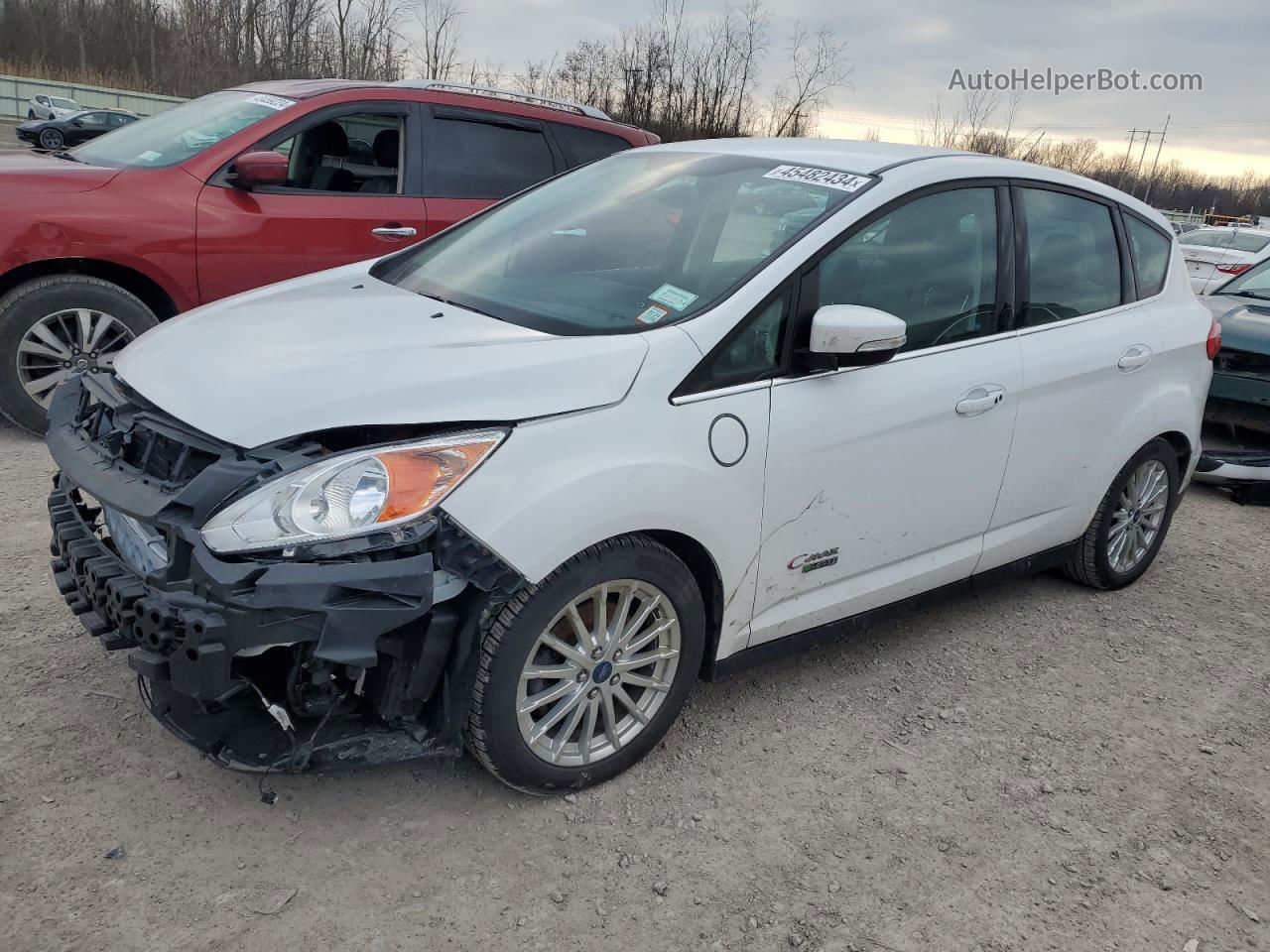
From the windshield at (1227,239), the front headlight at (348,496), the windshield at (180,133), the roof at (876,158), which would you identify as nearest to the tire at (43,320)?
the windshield at (180,133)

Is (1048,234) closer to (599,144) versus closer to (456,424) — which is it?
(456,424)

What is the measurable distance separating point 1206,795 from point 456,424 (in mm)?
2578

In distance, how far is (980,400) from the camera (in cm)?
352

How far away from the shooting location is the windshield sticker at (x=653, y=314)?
295 cm

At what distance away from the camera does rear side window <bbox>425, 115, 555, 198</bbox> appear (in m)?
6.13

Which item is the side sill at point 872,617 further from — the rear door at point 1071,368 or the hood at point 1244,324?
the hood at point 1244,324

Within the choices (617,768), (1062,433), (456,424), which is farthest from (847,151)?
(617,768)

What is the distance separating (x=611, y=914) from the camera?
2.49 m

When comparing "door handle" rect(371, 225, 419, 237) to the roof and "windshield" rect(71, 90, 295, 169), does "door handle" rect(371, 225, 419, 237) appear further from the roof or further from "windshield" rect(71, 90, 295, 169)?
the roof

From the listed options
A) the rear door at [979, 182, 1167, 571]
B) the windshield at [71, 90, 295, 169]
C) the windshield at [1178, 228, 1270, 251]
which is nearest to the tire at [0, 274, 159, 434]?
the windshield at [71, 90, 295, 169]

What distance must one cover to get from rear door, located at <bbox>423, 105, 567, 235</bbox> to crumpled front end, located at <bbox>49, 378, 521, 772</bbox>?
366 cm

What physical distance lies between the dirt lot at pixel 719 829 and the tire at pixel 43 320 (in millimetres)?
1706

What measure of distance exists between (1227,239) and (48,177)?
14589mm

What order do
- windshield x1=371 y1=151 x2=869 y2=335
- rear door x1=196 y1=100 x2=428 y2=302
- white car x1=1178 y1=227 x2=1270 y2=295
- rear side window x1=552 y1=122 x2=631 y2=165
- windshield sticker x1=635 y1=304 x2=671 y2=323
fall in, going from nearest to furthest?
windshield sticker x1=635 y1=304 x2=671 y2=323 → windshield x1=371 y1=151 x2=869 y2=335 → rear door x1=196 y1=100 x2=428 y2=302 → rear side window x1=552 y1=122 x2=631 y2=165 → white car x1=1178 y1=227 x2=1270 y2=295
